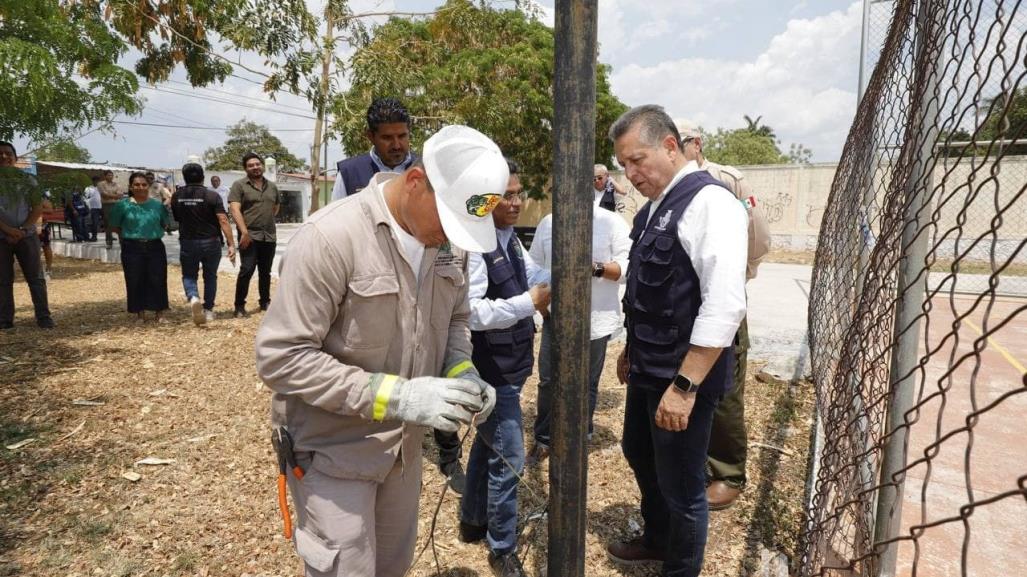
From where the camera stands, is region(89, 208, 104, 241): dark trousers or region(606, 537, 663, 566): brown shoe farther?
region(89, 208, 104, 241): dark trousers

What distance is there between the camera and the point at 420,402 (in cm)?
170

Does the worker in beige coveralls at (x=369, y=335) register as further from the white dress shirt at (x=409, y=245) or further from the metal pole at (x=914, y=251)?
the metal pole at (x=914, y=251)

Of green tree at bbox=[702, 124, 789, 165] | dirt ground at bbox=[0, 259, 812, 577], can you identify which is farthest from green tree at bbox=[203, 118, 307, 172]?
dirt ground at bbox=[0, 259, 812, 577]

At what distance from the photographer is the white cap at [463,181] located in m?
1.62

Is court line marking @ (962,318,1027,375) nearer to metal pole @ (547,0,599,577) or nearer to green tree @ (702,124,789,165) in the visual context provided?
metal pole @ (547,0,599,577)

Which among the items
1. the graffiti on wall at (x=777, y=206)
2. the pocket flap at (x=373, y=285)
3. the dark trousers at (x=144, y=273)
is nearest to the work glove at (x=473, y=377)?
the pocket flap at (x=373, y=285)

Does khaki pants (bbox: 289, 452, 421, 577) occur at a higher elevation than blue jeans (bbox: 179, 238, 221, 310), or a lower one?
lower

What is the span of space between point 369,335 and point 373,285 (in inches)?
6.1

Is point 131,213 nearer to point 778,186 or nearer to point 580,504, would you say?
point 580,504

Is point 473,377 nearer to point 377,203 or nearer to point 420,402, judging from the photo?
point 420,402

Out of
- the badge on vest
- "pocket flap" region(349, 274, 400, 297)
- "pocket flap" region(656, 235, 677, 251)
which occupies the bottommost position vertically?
"pocket flap" region(349, 274, 400, 297)

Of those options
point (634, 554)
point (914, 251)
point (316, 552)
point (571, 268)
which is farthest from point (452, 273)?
point (634, 554)

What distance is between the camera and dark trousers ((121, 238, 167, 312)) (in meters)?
6.82

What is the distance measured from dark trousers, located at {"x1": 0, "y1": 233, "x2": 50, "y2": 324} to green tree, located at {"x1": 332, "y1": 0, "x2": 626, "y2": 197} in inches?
172
